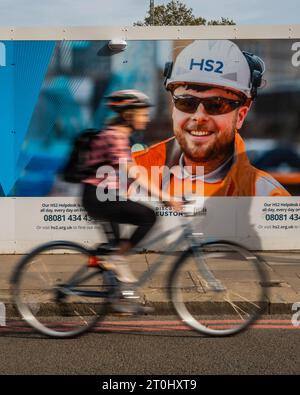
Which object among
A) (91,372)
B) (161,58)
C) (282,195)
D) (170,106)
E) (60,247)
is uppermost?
(161,58)

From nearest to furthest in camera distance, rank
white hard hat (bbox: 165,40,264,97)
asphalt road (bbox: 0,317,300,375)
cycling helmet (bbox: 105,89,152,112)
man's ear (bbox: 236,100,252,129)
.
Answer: asphalt road (bbox: 0,317,300,375), cycling helmet (bbox: 105,89,152,112), white hard hat (bbox: 165,40,264,97), man's ear (bbox: 236,100,252,129)

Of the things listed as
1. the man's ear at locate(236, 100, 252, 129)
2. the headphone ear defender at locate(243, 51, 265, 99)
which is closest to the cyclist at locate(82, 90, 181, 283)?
the man's ear at locate(236, 100, 252, 129)

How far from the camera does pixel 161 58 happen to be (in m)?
7.77

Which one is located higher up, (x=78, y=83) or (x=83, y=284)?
(x=78, y=83)

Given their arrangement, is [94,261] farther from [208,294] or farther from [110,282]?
[208,294]

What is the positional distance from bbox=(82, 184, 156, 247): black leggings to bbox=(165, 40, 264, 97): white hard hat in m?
3.63

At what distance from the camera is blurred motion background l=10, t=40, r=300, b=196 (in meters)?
7.74

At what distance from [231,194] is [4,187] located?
123 inches

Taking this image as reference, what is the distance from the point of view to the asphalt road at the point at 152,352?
4023 mm

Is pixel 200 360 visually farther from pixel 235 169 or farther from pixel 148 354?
pixel 235 169

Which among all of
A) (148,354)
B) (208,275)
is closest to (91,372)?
(148,354)

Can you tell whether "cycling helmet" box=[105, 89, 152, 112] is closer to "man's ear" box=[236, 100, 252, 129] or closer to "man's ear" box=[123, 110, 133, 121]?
"man's ear" box=[123, 110, 133, 121]

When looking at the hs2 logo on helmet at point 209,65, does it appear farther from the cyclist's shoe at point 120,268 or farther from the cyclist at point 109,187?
the cyclist's shoe at point 120,268

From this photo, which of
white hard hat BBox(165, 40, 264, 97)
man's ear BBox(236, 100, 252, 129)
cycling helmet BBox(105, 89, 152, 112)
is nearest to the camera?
cycling helmet BBox(105, 89, 152, 112)
